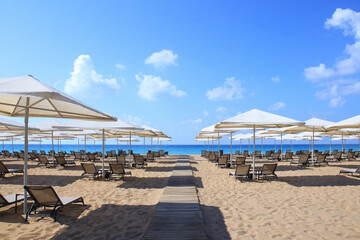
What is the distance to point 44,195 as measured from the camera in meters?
4.35

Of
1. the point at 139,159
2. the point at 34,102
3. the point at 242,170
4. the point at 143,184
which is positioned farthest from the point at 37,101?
the point at 139,159

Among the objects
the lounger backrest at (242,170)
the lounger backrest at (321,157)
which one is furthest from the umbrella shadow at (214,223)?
the lounger backrest at (321,157)

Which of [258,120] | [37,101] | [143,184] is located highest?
[37,101]

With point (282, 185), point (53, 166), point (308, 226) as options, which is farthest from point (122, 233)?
point (53, 166)

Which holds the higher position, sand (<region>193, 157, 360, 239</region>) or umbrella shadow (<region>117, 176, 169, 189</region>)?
sand (<region>193, 157, 360, 239</region>)

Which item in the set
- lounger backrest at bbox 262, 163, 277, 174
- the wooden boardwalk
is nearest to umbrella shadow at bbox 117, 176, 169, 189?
the wooden boardwalk

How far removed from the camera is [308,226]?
399 cm

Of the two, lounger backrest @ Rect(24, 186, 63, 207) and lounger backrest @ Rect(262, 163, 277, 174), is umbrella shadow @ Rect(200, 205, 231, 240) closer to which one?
lounger backrest @ Rect(24, 186, 63, 207)

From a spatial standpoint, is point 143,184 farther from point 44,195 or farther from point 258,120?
point 258,120

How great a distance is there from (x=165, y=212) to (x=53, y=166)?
1052 cm

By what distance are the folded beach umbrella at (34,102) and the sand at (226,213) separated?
3.33 ft

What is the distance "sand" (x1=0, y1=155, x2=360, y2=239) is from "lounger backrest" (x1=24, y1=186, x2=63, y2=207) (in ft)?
0.92

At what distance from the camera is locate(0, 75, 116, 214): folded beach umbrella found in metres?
3.25

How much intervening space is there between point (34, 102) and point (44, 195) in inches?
64.4
